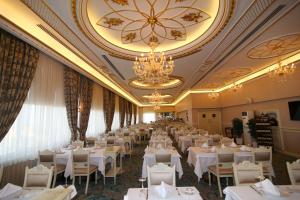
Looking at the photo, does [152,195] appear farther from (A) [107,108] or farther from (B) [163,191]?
(A) [107,108]

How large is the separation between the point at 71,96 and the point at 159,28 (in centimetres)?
429

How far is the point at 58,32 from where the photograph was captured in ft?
14.0

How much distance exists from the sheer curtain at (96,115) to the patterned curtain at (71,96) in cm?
226

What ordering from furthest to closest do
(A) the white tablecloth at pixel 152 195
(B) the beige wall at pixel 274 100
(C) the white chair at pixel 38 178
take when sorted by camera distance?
(B) the beige wall at pixel 274 100 < (C) the white chair at pixel 38 178 < (A) the white tablecloth at pixel 152 195

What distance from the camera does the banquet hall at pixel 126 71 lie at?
2809mm

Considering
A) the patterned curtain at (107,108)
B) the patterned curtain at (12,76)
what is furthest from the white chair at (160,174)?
the patterned curtain at (107,108)

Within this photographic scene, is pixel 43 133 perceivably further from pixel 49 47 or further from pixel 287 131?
pixel 287 131

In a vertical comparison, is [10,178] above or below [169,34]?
below

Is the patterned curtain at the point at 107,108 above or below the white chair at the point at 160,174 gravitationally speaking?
above

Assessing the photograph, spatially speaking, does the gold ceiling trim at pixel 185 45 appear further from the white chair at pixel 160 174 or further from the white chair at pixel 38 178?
the white chair at pixel 160 174

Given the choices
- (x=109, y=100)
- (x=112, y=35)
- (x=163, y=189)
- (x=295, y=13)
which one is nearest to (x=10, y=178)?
(x=163, y=189)

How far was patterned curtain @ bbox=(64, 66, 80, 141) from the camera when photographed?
6.73 m

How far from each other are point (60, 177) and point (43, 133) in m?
1.47

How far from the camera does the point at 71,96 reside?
6820mm
